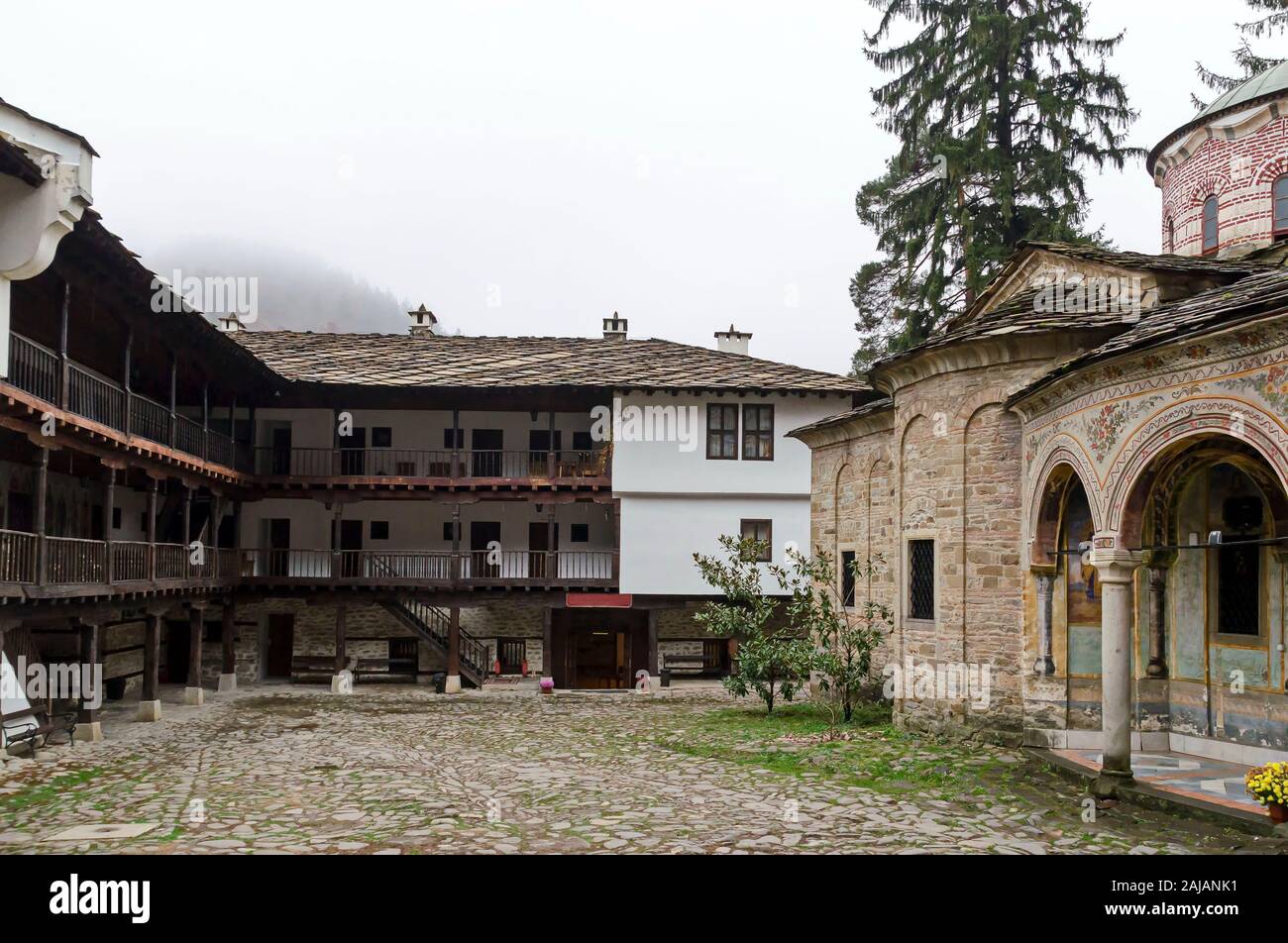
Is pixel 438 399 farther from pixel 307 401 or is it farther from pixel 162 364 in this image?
pixel 162 364

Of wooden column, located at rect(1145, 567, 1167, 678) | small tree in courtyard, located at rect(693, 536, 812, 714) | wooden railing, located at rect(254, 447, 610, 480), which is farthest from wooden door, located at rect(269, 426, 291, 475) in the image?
wooden column, located at rect(1145, 567, 1167, 678)

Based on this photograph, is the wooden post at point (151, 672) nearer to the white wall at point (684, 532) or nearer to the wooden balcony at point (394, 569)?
the wooden balcony at point (394, 569)

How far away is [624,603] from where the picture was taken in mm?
24094

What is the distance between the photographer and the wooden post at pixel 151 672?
59.1ft

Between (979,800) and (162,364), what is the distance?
17.9 metres

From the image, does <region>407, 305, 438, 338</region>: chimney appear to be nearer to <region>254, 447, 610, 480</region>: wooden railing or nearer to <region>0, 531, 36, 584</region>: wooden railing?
<region>254, 447, 610, 480</region>: wooden railing

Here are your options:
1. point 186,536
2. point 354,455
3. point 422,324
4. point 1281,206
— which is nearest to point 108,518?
point 186,536

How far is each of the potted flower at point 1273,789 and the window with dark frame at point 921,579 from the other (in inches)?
240

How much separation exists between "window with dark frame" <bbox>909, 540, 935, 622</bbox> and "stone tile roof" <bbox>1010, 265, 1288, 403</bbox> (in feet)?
11.1

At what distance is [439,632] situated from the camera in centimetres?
2534

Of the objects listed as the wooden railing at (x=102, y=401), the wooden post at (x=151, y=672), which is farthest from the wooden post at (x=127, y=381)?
the wooden post at (x=151, y=672)

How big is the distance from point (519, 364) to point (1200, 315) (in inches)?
741

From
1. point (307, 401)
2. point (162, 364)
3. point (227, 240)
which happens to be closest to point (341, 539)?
point (307, 401)

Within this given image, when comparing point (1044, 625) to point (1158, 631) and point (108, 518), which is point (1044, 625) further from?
point (108, 518)
